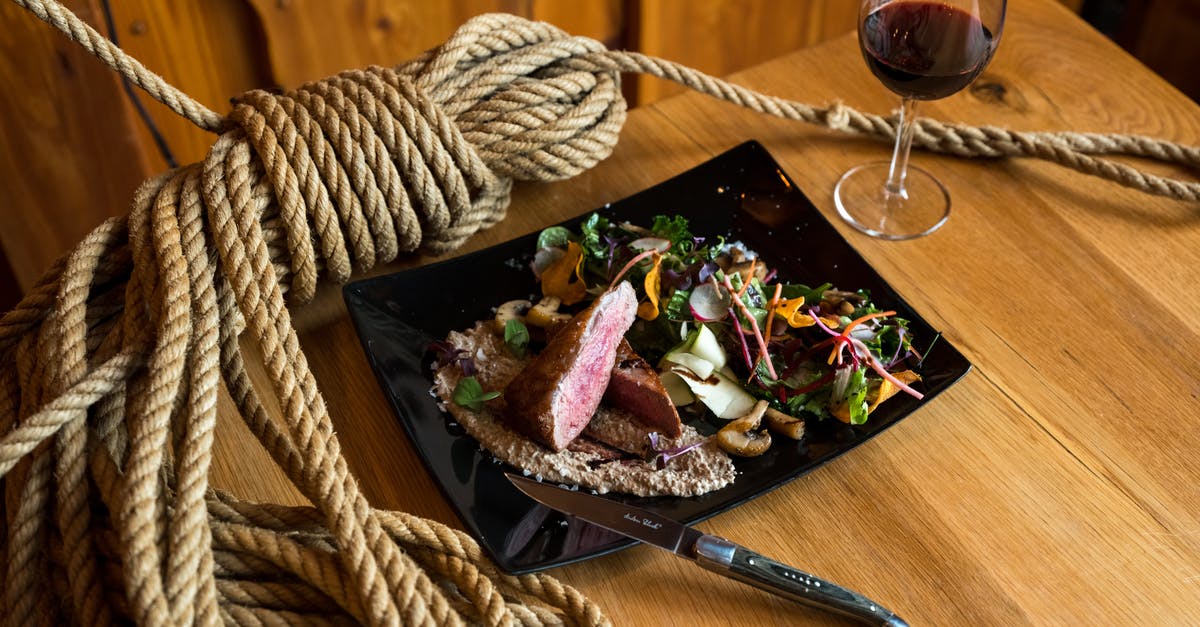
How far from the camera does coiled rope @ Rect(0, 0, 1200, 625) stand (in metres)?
0.80

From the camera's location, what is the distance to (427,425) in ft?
3.23

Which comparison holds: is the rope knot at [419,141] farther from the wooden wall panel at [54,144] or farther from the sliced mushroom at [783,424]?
the wooden wall panel at [54,144]

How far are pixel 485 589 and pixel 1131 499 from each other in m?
0.61

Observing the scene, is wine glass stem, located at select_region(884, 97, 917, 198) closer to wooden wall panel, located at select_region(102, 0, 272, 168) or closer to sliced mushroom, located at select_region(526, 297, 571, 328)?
sliced mushroom, located at select_region(526, 297, 571, 328)

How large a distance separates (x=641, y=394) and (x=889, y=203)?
47cm

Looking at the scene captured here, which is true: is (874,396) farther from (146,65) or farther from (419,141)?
(146,65)

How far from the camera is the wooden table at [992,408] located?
2.95 feet

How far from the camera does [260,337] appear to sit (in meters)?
0.91

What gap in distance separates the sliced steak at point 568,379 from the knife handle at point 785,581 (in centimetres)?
18

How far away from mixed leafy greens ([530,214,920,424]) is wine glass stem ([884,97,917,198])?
23 centimetres

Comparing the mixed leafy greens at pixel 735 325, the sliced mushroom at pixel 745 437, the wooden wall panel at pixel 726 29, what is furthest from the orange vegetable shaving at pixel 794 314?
the wooden wall panel at pixel 726 29

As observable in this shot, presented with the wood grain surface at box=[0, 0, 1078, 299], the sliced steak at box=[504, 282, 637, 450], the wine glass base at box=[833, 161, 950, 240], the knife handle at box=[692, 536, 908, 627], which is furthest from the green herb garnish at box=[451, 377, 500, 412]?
the wood grain surface at box=[0, 0, 1078, 299]

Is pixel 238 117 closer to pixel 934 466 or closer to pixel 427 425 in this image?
pixel 427 425

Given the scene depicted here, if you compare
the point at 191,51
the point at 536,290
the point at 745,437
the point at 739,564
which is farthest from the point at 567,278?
the point at 191,51
